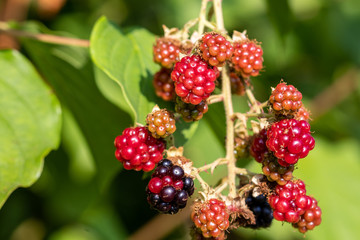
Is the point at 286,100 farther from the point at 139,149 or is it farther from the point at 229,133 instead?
the point at 139,149

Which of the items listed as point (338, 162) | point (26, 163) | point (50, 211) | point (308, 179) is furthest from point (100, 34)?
point (338, 162)

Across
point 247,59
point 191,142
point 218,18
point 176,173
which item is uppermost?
point 218,18

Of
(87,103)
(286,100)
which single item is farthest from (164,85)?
(87,103)

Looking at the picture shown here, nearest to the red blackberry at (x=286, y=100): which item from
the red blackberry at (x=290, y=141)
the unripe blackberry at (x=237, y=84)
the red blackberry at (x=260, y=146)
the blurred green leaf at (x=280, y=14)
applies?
the red blackberry at (x=290, y=141)

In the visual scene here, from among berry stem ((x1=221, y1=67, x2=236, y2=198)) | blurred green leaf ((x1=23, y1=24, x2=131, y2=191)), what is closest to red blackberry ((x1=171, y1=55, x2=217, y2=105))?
berry stem ((x1=221, y1=67, x2=236, y2=198))

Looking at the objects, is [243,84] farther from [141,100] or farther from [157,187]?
[157,187]

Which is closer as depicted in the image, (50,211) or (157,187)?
(157,187)
